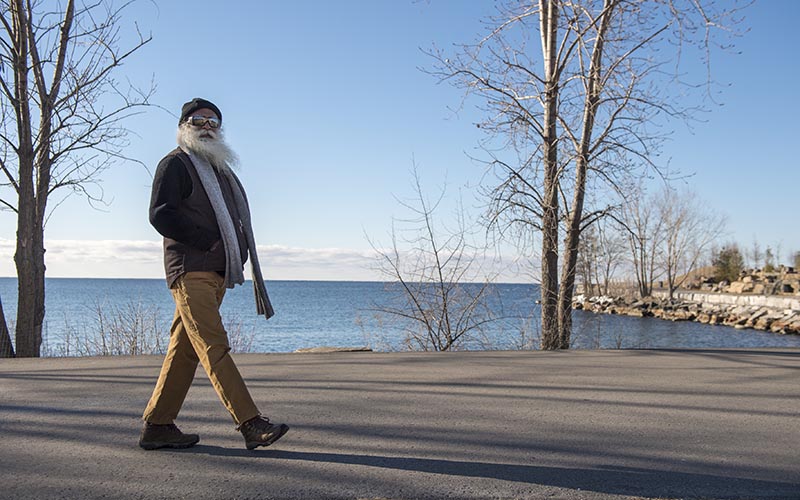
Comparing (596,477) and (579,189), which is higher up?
(579,189)

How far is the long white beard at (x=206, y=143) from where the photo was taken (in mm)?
4719

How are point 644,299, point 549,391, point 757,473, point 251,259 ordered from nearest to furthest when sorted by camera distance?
1. point 757,473
2. point 251,259
3. point 549,391
4. point 644,299

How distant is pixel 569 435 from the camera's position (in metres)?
5.12

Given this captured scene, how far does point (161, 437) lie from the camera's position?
4602 millimetres

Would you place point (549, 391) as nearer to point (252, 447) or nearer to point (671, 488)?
point (671, 488)

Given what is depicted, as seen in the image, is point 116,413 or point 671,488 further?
point 116,413

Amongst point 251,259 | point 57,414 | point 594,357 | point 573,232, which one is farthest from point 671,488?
point 573,232

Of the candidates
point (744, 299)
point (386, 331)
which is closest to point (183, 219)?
point (386, 331)

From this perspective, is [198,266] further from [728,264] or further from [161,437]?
[728,264]

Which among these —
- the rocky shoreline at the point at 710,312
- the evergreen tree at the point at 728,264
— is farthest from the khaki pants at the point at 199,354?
the evergreen tree at the point at 728,264

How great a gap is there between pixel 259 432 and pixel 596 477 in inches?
80.2

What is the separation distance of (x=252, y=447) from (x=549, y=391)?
329 cm

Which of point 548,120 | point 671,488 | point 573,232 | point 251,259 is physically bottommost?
point 671,488

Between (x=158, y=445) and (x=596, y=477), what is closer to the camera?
(x=596, y=477)
